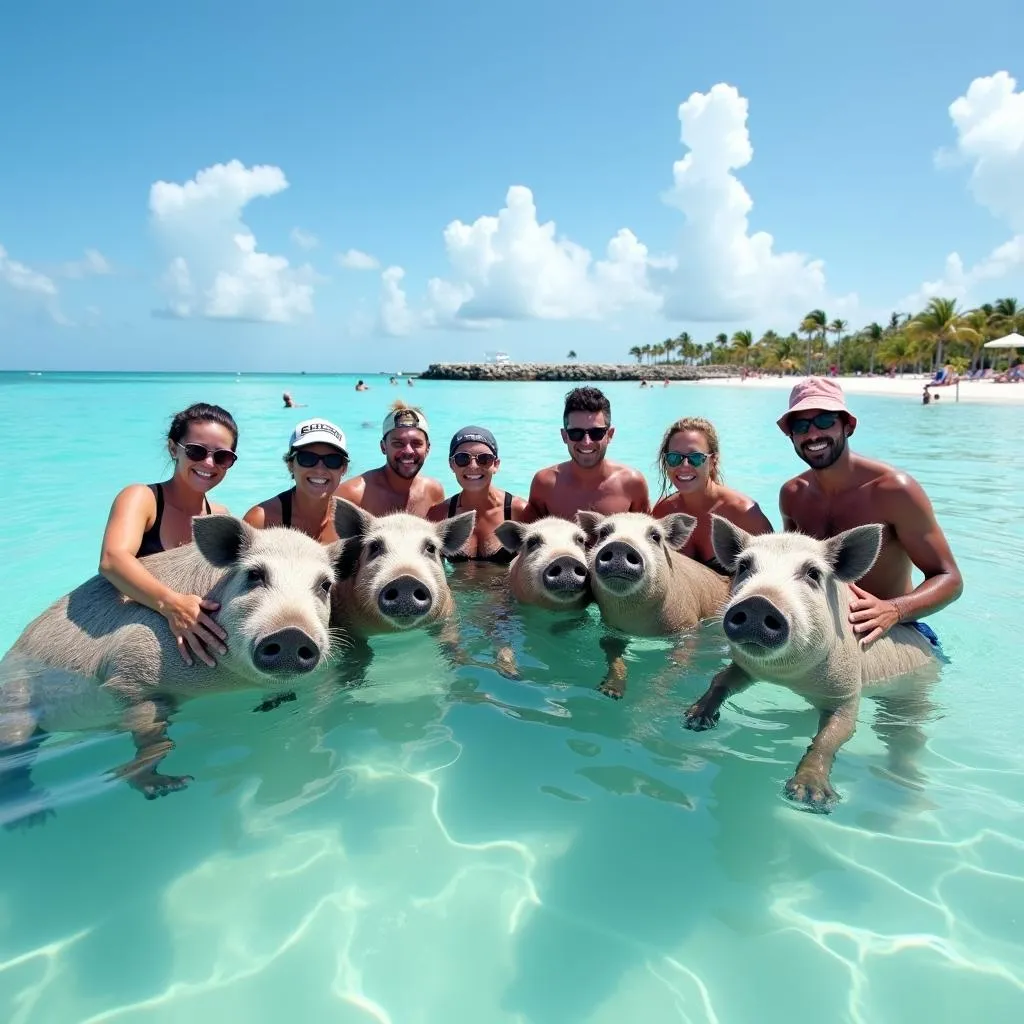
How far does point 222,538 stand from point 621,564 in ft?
7.92

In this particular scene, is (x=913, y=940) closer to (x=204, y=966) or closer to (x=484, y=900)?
(x=484, y=900)

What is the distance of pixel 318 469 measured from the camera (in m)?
5.77

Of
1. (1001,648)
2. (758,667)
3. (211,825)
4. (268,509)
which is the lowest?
(1001,648)

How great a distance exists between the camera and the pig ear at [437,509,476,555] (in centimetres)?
515

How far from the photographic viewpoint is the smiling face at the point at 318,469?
18.7 ft

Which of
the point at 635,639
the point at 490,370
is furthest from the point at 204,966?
the point at 490,370

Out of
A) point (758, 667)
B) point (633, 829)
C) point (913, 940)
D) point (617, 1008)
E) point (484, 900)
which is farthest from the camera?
point (758, 667)

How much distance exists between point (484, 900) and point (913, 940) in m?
1.80

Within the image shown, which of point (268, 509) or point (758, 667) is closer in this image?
point (758, 667)

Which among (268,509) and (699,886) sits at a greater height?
(268,509)

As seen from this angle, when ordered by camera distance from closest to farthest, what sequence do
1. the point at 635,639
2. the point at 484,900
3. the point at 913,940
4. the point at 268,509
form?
1. the point at 913,940
2. the point at 484,900
3. the point at 635,639
4. the point at 268,509

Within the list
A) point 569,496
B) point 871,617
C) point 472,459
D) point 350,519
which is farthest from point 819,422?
point 350,519

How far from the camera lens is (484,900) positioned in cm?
328

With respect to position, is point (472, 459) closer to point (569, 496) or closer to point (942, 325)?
point (569, 496)
